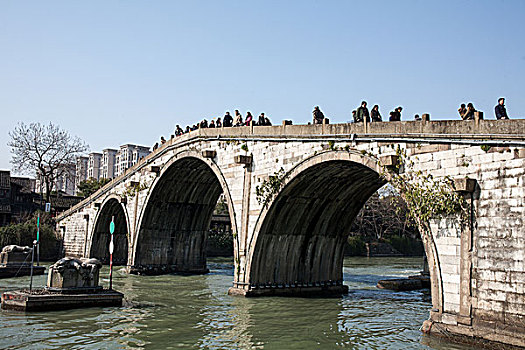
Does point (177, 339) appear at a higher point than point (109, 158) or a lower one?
lower

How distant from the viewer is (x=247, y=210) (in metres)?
22.2

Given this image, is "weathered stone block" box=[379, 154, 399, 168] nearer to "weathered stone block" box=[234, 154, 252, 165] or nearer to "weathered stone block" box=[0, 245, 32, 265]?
"weathered stone block" box=[234, 154, 252, 165]

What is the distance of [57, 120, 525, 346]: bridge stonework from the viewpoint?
1286 centimetres

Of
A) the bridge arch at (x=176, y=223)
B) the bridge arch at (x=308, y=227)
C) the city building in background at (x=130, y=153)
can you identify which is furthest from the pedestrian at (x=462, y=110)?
the city building in background at (x=130, y=153)

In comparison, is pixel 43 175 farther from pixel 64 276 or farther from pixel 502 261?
pixel 502 261

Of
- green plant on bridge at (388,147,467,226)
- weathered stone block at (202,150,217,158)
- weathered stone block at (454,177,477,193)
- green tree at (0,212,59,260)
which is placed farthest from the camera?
green tree at (0,212,59,260)

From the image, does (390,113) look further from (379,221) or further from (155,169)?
(379,221)

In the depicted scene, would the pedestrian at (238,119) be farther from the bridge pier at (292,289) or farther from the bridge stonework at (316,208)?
the bridge pier at (292,289)

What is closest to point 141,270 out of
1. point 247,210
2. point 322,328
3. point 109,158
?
point 247,210

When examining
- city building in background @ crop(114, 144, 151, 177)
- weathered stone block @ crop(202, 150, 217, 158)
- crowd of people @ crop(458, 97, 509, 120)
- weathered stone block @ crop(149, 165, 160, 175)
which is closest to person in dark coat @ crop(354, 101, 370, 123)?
crowd of people @ crop(458, 97, 509, 120)

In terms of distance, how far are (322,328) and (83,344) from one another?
22.0 ft

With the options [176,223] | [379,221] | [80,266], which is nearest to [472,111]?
[80,266]

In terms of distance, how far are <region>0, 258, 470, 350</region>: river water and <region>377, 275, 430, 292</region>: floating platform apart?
6.52 ft

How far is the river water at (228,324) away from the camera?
45.2ft
